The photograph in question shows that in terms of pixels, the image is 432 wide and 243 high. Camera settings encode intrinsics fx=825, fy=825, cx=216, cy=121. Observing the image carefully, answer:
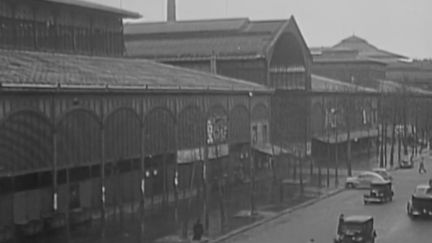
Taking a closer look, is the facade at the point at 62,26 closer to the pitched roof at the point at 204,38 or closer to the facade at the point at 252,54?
the facade at the point at 252,54

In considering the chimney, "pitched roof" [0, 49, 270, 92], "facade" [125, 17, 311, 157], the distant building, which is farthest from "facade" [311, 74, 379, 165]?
the distant building

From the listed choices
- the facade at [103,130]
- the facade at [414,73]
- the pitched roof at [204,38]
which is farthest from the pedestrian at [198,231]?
the facade at [414,73]

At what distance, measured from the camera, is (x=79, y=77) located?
37812mm

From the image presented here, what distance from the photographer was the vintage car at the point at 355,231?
3178 cm

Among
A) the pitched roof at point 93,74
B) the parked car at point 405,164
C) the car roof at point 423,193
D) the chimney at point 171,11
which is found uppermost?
the chimney at point 171,11

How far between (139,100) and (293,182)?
1942cm

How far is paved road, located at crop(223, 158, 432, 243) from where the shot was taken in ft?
113

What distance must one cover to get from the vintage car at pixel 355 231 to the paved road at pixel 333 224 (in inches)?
59.3

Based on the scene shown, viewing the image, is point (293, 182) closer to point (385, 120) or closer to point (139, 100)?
point (139, 100)

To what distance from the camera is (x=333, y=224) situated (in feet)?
125

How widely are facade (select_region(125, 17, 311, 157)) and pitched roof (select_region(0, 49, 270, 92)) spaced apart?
8436 millimetres

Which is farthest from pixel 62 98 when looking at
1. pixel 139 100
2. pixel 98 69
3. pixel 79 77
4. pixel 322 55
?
pixel 322 55

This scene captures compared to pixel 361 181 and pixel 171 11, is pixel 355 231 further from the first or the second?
pixel 171 11

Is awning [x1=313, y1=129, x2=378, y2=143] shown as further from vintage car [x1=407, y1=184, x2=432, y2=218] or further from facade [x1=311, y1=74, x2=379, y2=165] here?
vintage car [x1=407, y1=184, x2=432, y2=218]
